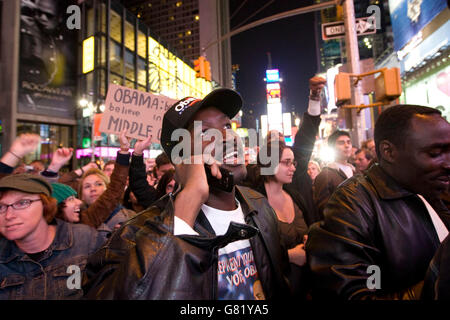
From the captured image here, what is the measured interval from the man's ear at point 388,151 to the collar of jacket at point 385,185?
0.09 metres

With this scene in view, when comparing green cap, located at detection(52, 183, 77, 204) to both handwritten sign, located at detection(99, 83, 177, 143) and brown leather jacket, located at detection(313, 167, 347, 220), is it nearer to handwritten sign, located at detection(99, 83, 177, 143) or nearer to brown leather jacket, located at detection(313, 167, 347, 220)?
handwritten sign, located at detection(99, 83, 177, 143)

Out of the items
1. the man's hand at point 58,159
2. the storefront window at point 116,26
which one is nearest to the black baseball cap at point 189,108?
the man's hand at point 58,159

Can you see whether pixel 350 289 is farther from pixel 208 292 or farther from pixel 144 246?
pixel 144 246

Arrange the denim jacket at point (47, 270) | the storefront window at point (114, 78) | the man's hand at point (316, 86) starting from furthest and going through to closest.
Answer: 1. the storefront window at point (114, 78)
2. the man's hand at point (316, 86)
3. the denim jacket at point (47, 270)

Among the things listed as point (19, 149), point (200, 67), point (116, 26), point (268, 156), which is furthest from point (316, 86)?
point (116, 26)

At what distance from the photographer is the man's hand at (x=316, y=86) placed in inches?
147

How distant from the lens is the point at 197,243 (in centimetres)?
138

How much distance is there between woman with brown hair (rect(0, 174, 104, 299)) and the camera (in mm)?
2320

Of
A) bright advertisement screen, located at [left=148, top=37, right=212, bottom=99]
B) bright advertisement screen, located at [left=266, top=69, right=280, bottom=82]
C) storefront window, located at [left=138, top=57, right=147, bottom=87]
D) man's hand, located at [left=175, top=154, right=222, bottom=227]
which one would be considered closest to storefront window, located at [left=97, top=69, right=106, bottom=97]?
storefront window, located at [left=138, top=57, right=147, bottom=87]

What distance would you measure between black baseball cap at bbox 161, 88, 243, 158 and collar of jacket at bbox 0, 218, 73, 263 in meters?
1.48

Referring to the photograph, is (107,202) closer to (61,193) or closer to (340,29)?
(61,193)

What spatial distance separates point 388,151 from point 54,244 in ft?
9.44

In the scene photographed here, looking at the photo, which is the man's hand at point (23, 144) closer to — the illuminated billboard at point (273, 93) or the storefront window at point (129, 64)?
the storefront window at point (129, 64)

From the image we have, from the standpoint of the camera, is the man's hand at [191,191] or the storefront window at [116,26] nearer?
the man's hand at [191,191]
